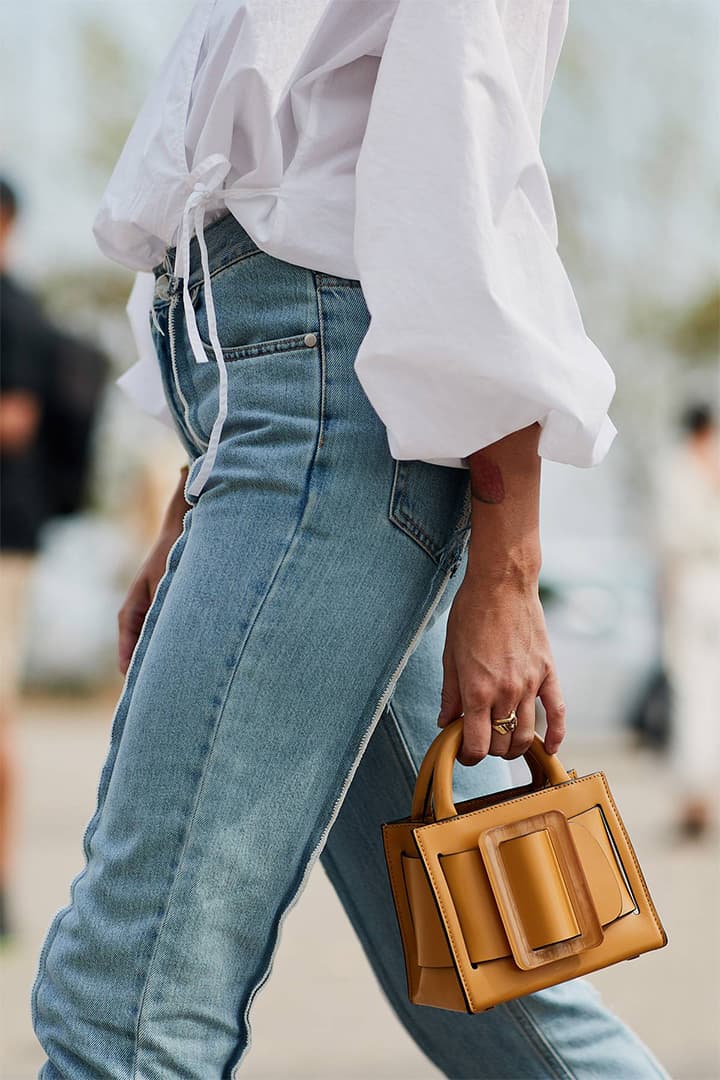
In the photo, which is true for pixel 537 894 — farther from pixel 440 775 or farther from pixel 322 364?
pixel 322 364

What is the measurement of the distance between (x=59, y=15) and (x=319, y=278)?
592 inches

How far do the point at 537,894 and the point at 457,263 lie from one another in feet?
1.91

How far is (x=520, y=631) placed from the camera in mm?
1255

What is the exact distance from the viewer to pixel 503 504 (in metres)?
1.24

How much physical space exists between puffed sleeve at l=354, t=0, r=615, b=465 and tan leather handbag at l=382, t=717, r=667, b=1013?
1.04 feet

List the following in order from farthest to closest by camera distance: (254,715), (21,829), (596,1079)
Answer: (21,829), (596,1079), (254,715)

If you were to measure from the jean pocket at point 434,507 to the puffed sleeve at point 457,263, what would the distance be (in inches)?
1.5

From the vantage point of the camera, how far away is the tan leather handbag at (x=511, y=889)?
1.22 meters

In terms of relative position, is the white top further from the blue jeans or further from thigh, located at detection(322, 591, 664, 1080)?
thigh, located at detection(322, 591, 664, 1080)

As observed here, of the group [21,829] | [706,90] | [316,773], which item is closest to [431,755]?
[316,773]

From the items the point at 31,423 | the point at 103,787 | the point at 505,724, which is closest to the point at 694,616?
the point at 31,423

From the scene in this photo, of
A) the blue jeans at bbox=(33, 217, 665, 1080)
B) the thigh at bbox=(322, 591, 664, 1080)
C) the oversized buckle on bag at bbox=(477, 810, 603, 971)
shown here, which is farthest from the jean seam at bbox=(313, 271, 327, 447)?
the oversized buckle on bag at bbox=(477, 810, 603, 971)

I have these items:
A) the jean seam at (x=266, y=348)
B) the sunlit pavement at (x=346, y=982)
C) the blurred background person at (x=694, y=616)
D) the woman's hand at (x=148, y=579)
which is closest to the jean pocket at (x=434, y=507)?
the jean seam at (x=266, y=348)

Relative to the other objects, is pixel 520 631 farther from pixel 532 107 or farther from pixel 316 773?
pixel 532 107
